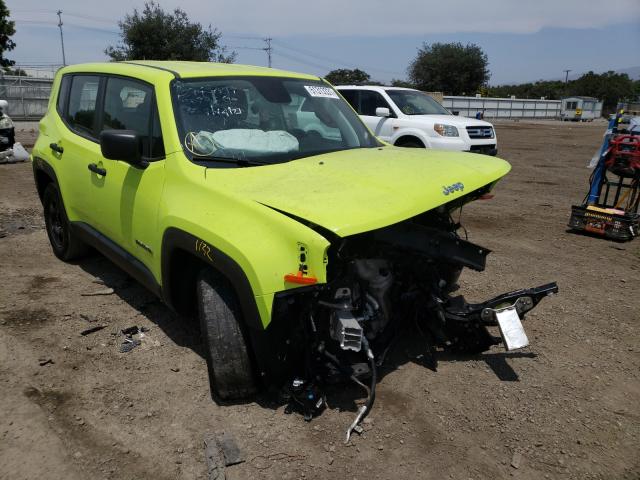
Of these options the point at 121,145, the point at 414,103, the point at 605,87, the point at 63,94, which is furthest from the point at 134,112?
the point at 605,87

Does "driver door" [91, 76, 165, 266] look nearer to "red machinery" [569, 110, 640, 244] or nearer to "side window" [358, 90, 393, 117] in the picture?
"red machinery" [569, 110, 640, 244]

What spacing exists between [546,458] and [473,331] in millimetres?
929

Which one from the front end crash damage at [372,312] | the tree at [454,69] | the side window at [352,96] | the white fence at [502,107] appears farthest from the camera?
the tree at [454,69]

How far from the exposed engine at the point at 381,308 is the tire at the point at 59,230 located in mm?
3030

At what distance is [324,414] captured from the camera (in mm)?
Result: 2973

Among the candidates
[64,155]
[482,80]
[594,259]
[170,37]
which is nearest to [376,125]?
[594,259]

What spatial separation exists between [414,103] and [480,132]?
1520mm

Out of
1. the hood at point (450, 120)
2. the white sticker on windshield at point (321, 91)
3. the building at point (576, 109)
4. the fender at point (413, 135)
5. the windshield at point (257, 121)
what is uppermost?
the white sticker on windshield at point (321, 91)

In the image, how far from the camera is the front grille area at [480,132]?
10440 mm

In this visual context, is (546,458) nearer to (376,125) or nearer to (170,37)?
(376,125)

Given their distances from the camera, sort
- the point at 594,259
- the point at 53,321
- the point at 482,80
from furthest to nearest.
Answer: the point at 482,80 → the point at 594,259 → the point at 53,321

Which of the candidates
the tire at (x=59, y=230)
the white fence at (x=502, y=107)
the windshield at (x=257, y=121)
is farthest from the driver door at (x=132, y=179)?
the white fence at (x=502, y=107)

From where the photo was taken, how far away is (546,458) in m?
2.66

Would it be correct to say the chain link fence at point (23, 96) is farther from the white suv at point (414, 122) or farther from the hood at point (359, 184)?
the hood at point (359, 184)
